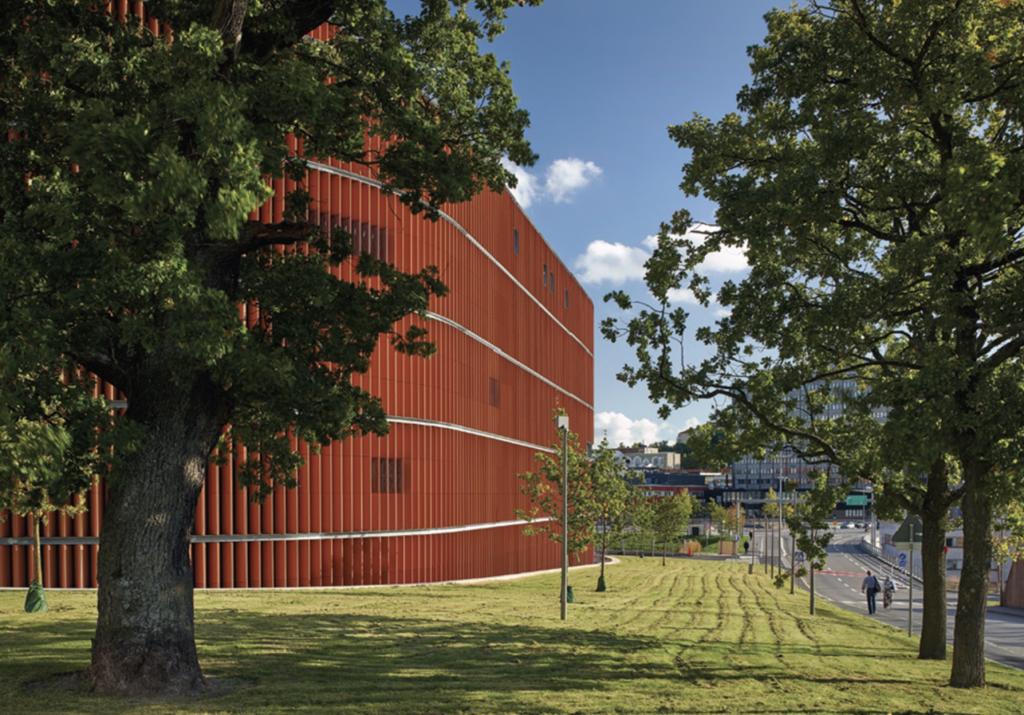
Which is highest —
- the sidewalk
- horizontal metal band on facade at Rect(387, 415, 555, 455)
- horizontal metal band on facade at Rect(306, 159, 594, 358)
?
horizontal metal band on facade at Rect(306, 159, 594, 358)

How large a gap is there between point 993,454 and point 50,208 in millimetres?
10884

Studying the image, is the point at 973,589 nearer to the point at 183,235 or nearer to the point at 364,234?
the point at 183,235

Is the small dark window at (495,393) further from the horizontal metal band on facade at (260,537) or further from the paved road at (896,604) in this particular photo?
the paved road at (896,604)

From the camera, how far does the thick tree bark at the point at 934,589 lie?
17.3m

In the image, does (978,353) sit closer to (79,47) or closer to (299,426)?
(299,426)

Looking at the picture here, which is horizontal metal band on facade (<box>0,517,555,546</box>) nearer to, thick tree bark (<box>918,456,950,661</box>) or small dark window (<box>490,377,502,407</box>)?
small dark window (<box>490,377,502,407</box>)

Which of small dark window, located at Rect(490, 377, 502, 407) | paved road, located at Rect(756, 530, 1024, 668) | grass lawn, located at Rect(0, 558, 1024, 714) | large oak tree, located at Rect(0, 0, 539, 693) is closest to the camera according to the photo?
large oak tree, located at Rect(0, 0, 539, 693)

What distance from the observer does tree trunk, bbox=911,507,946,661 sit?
681 inches

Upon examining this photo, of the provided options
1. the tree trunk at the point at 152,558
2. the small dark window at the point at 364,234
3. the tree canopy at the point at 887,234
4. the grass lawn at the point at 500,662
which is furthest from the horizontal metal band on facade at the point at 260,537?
the tree canopy at the point at 887,234

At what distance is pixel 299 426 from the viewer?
11.7 meters

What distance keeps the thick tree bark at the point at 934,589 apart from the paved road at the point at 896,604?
25.1 feet

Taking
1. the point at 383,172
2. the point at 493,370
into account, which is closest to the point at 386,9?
the point at 383,172

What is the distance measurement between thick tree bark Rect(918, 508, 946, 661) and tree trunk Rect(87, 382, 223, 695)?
13395 mm

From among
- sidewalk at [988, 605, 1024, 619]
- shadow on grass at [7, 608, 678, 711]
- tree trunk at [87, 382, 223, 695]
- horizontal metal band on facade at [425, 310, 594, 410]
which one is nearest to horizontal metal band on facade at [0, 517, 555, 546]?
shadow on grass at [7, 608, 678, 711]
